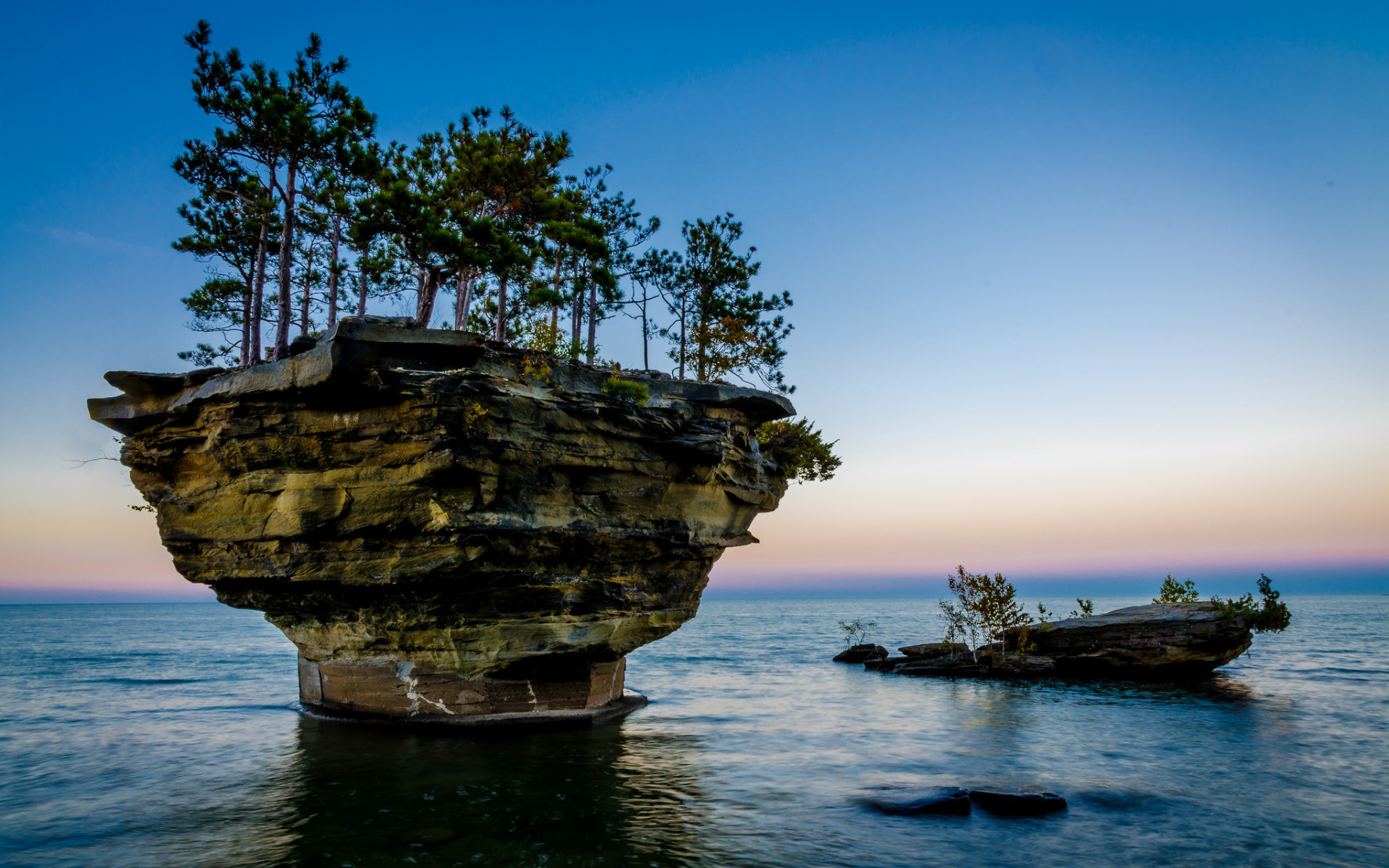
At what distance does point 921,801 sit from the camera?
Result: 15.3 meters

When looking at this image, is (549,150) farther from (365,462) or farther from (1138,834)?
(1138,834)

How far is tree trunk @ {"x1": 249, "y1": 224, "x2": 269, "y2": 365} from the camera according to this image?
22.8 m

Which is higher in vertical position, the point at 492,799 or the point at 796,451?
the point at 796,451

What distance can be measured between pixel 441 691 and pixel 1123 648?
3361 cm

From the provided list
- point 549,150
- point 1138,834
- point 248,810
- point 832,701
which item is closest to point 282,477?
point 248,810

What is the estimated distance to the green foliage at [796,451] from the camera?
2720cm

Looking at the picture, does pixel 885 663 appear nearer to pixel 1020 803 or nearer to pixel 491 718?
pixel 491 718

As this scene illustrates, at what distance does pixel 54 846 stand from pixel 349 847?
19.1 ft

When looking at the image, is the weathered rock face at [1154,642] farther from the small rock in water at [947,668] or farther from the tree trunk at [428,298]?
the tree trunk at [428,298]

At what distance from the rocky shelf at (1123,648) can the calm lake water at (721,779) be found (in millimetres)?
2131

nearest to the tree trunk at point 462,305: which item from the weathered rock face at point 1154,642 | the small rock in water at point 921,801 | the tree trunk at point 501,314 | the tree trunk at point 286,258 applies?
the tree trunk at point 501,314

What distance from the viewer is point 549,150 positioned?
23359 mm

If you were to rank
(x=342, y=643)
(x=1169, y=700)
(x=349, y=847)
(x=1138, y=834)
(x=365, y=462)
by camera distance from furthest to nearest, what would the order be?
(x=1169, y=700) → (x=342, y=643) → (x=365, y=462) → (x=1138, y=834) → (x=349, y=847)

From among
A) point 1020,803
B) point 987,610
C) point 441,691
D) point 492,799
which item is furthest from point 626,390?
point 987,610
